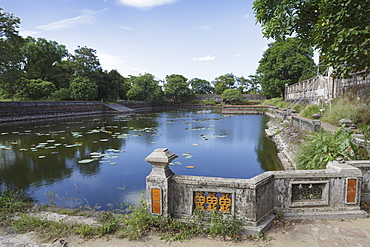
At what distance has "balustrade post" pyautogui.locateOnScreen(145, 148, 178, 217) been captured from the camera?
3.04 m

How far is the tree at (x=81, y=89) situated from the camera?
31520 millimetres

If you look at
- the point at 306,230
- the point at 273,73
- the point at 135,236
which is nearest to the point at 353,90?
the point at 306,230

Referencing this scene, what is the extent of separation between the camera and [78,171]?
6957 millimetres

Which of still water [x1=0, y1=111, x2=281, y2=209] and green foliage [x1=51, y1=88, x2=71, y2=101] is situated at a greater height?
green foliage [x1=51, y1=88, x2=71, y2=101]

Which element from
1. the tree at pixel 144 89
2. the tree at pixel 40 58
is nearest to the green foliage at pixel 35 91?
the tree at pixel 40 58

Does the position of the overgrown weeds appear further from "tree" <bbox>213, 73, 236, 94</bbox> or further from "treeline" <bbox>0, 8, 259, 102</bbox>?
"tree" <bbox>213, 73, 236, 94</bbox>

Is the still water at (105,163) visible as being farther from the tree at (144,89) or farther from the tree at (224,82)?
the tree at (224,82)

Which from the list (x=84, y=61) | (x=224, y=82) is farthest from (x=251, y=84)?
(x=84, y=61)

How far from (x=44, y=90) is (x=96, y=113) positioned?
22.0 ft

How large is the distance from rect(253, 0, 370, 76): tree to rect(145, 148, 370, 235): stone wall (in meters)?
2.67

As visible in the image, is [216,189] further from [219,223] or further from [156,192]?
[156,192]

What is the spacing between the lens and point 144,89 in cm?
4350

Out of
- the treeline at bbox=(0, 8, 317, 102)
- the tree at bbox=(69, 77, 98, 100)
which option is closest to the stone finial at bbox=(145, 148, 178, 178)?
the treeline at bbox=(0, 8, 317, 102)

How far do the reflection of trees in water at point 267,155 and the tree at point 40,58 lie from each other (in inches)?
1279
